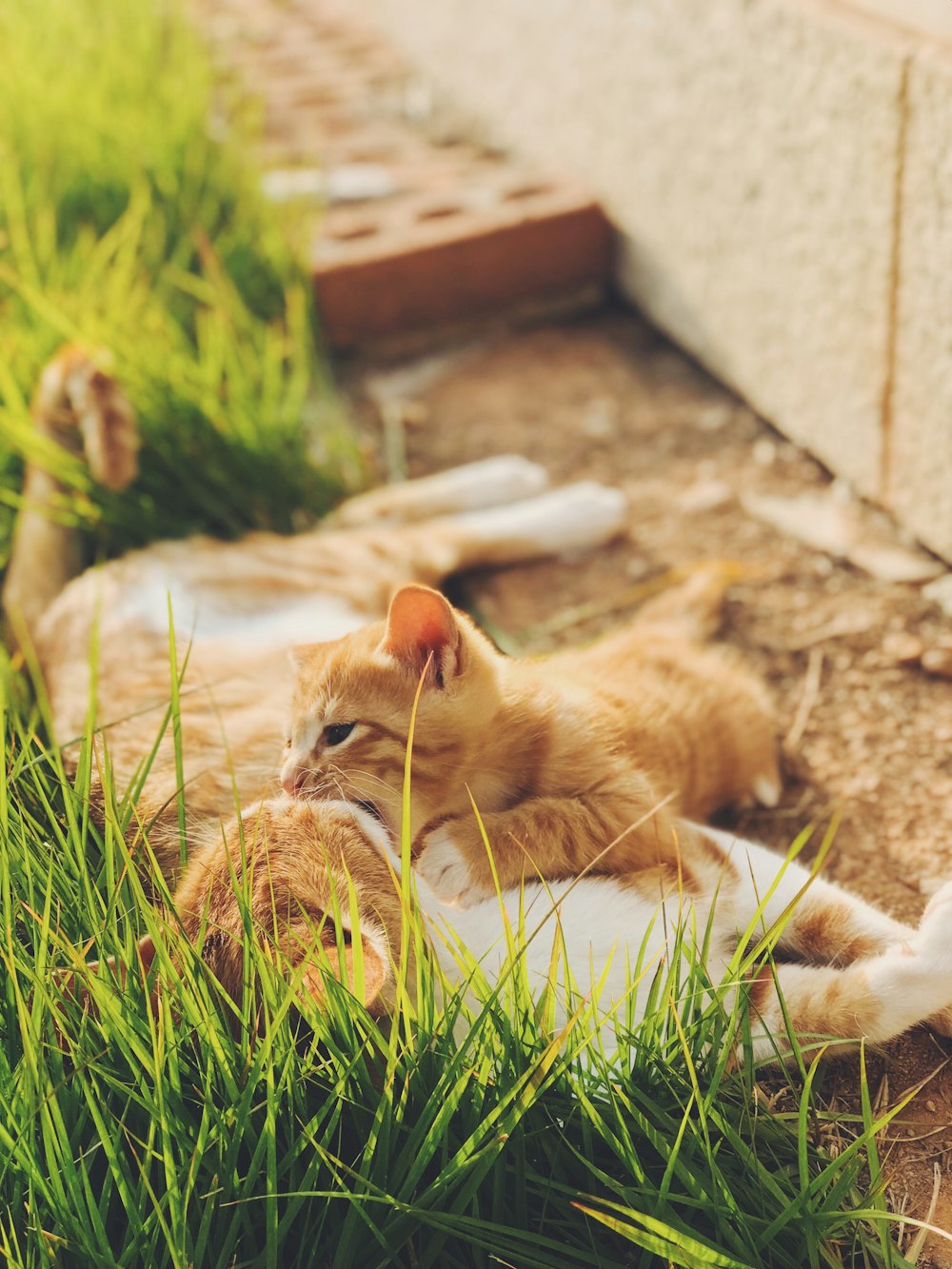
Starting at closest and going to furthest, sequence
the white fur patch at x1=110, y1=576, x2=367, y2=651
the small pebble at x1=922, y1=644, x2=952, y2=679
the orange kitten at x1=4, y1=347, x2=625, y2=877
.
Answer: the orange kitten at x1=4, y1=347, x2=625, y2=877, the small pebble at x1=922, y1=644, x2=952, y2=679, the white fur patch at x1=110, y1=576, x2=367, y2=651

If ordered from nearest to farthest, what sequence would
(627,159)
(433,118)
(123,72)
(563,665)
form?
(563,665) → (627,159) → (123,72) → (433,118)

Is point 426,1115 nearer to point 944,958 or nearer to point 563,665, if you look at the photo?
point 944,958

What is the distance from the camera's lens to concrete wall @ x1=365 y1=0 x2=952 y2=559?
2178 millimetres

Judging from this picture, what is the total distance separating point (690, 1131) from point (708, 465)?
189 cm

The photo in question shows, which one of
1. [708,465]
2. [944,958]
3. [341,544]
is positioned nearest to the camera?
[944,958]

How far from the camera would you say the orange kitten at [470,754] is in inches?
63.7

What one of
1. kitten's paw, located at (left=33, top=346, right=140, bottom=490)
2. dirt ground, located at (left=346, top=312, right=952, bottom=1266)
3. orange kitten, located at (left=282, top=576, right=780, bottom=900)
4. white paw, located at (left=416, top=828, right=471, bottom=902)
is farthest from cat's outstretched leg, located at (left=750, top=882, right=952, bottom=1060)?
kitten's paw, located at (left=33, top=346, right=140, bottom=490)

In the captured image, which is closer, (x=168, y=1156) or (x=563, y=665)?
(x=168, y=1156)

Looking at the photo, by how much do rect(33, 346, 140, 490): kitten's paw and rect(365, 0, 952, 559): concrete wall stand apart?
152 centimetres

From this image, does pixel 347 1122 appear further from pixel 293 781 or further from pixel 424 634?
pixel 424 634

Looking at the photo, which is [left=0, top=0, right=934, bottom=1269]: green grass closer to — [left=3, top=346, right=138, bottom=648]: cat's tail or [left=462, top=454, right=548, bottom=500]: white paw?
[left=3, top=346, right=138, bottom=648]: cat's tail

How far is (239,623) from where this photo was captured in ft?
8.05

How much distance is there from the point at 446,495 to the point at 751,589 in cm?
81

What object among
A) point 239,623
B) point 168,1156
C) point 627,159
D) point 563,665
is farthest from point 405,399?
point 168,1156
